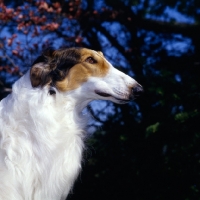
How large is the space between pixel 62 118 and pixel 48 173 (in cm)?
51

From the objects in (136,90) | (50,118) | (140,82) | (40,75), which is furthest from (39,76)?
(140,82)

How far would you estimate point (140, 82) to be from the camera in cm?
691

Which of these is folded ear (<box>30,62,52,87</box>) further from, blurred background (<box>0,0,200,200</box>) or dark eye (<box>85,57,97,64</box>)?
blurred background (<box>0,0,200,200</box>)

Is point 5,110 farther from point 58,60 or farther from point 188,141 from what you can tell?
point 188,141

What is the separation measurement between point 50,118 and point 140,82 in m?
2.91

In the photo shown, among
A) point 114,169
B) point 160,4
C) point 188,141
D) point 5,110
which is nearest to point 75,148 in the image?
point 5,110

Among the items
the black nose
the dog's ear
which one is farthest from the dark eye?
the black nose

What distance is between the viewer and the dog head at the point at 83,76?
4.15 meters

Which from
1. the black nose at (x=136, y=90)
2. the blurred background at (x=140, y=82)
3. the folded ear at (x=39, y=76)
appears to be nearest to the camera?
the black nose at (x=136, y=90)

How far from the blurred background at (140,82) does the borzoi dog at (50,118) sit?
6.52 feet

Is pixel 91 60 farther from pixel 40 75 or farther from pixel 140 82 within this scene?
pixel 140 82

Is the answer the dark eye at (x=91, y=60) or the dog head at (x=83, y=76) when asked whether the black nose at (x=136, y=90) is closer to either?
the dog head at (x=83, y=76)

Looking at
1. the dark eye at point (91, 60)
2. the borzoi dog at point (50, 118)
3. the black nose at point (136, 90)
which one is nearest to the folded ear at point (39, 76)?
the borzoi dog at point (50, 118)

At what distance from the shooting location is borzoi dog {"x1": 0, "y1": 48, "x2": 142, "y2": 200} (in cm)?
412
